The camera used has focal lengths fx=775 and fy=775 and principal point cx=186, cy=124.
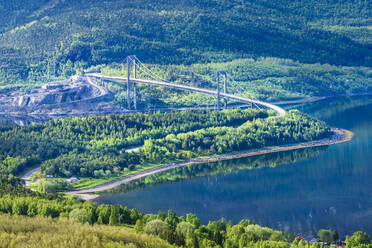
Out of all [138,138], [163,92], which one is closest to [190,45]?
[163,92]

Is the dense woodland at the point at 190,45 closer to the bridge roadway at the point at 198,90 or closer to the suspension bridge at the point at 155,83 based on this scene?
the suspension bridge at the point at 155,83

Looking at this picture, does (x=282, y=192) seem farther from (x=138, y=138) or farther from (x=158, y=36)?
(x=158, y=36)

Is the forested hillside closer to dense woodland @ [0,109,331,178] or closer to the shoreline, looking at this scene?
dense woodland @ [0,109,331,178]

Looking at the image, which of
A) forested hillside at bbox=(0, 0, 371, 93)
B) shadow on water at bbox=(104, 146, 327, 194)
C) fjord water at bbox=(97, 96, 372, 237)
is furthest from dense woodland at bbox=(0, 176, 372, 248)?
forested hillside at bbox=(0, 0, 371, 93)

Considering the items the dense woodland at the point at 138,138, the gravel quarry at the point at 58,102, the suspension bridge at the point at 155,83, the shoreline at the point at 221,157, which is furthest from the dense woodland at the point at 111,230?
the gravel quarry at the point at 58,102

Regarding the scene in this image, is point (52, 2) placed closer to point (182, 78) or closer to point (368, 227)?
point (182, 78)

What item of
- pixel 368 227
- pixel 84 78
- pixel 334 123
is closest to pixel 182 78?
pixel 84 78

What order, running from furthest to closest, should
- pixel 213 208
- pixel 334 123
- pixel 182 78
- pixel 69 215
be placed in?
pixel 182 78 < pixel 334 123 < pixel 213 208 < pixel 69 215
